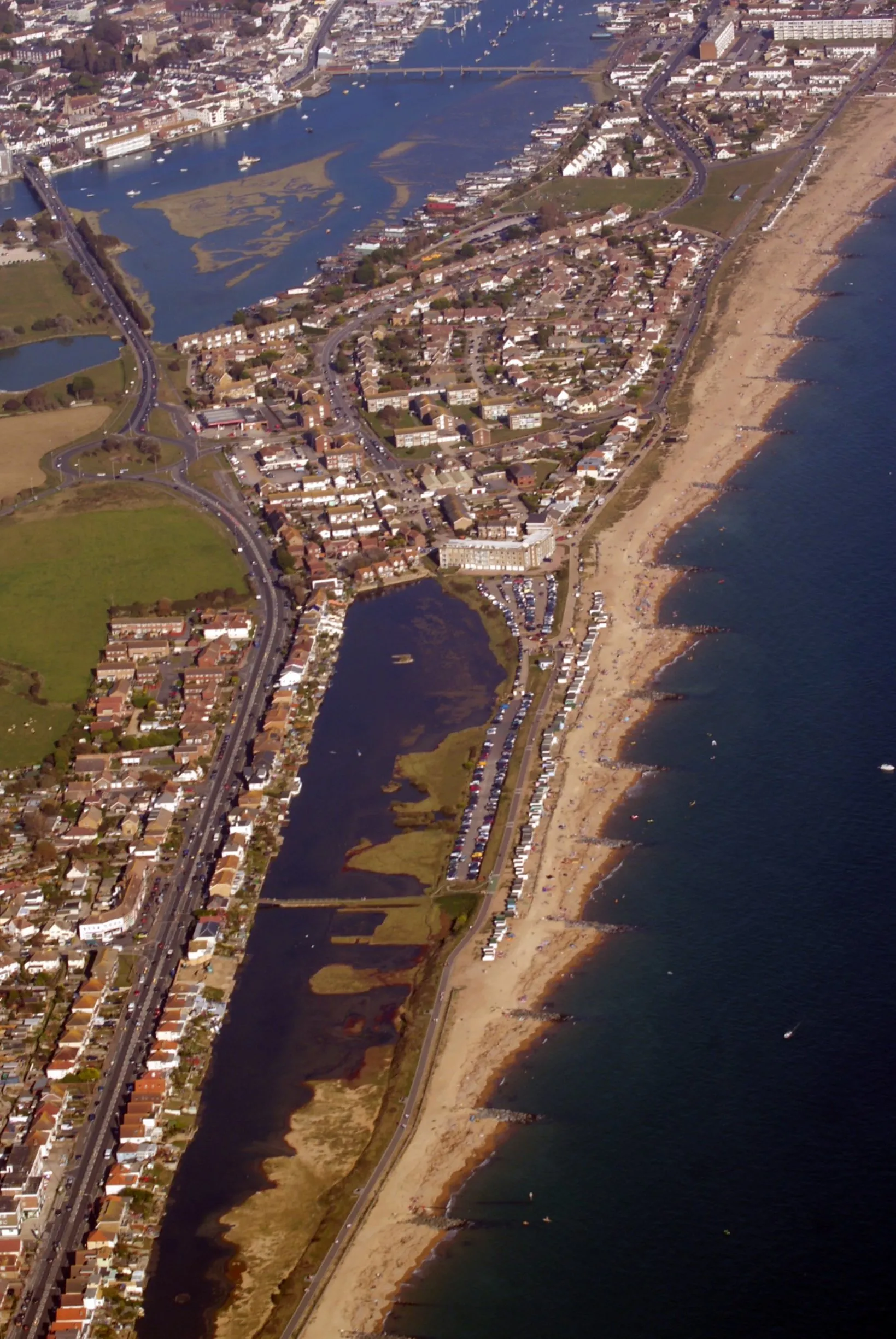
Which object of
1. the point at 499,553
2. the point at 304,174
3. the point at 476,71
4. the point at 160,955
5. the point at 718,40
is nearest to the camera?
the point at 160,955

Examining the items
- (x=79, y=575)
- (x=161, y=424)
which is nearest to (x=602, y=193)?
(x=161, y=424)

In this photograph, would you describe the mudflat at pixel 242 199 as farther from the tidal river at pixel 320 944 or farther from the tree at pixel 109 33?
the tidal river at pixel 320 944

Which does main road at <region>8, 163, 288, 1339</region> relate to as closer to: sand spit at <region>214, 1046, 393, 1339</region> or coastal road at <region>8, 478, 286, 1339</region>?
coastal road at <region>8, 478, 286, 1339</region>

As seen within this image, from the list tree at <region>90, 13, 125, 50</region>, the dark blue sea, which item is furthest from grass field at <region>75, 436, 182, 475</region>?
tree at <region>90, 13, 125, 50</region>

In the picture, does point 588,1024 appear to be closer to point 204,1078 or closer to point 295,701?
point 204,1078

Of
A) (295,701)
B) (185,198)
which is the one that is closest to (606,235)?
(185,198)

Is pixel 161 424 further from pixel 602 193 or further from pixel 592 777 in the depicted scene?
pixel 602 193

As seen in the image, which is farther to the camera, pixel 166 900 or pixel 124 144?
→ pixel 124 144

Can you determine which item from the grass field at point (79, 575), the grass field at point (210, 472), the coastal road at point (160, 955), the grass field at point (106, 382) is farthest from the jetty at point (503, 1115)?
the grass field at point (106, 382)
